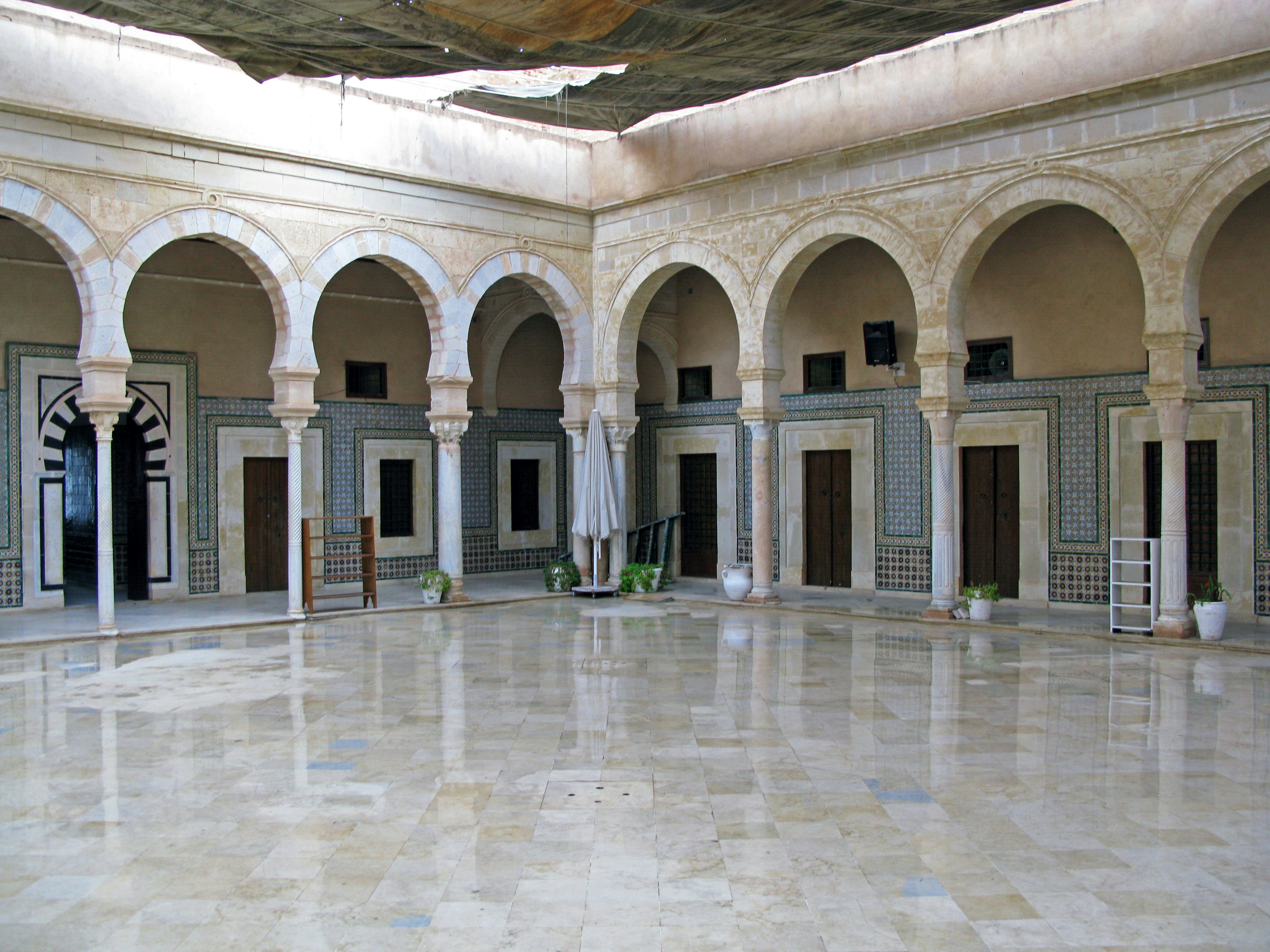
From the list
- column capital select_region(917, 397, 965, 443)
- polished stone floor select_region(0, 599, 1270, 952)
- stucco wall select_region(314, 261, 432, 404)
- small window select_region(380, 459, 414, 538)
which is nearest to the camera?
polished stone floor select_region(0, 599, 1270, 952)

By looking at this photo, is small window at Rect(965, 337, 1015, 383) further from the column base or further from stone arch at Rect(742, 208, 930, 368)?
the column base

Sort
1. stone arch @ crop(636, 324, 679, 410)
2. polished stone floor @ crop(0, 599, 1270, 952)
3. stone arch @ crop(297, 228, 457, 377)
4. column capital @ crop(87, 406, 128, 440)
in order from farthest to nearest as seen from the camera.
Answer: stone arch @ crop(636, 324, 679, 410) < stone arch @ crop(297, 228, 457, 377) < column capital @ crop(87, 406, 128, 440) < polished stone floor @ crop(0, 599, 1270, 952)

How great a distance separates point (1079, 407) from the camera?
1096cm

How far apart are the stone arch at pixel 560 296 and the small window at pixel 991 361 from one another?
13.9ft

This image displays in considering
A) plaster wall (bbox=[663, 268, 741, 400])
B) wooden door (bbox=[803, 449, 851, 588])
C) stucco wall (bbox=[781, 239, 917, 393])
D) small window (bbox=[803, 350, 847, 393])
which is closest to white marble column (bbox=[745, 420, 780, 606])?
stucco wall (bbox=[781, 239, 917, 393])

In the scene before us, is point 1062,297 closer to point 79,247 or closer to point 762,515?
point 762,515

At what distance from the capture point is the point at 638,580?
13.0 metres

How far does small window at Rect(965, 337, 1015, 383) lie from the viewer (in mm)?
11484

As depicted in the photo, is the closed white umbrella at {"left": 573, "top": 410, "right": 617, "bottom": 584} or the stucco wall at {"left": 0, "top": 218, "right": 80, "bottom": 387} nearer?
the stucco wall at {"left": 0, "top": 218, "right": 80, "bottom": 387}

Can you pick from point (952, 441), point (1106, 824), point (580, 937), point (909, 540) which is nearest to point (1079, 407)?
point (952, 441)

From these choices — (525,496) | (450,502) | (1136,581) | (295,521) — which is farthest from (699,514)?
(1136,581)

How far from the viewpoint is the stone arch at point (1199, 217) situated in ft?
27.8

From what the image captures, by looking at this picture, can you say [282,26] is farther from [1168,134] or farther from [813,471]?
[813,471]

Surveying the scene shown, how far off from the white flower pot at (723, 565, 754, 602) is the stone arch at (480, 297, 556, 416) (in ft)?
15.5
